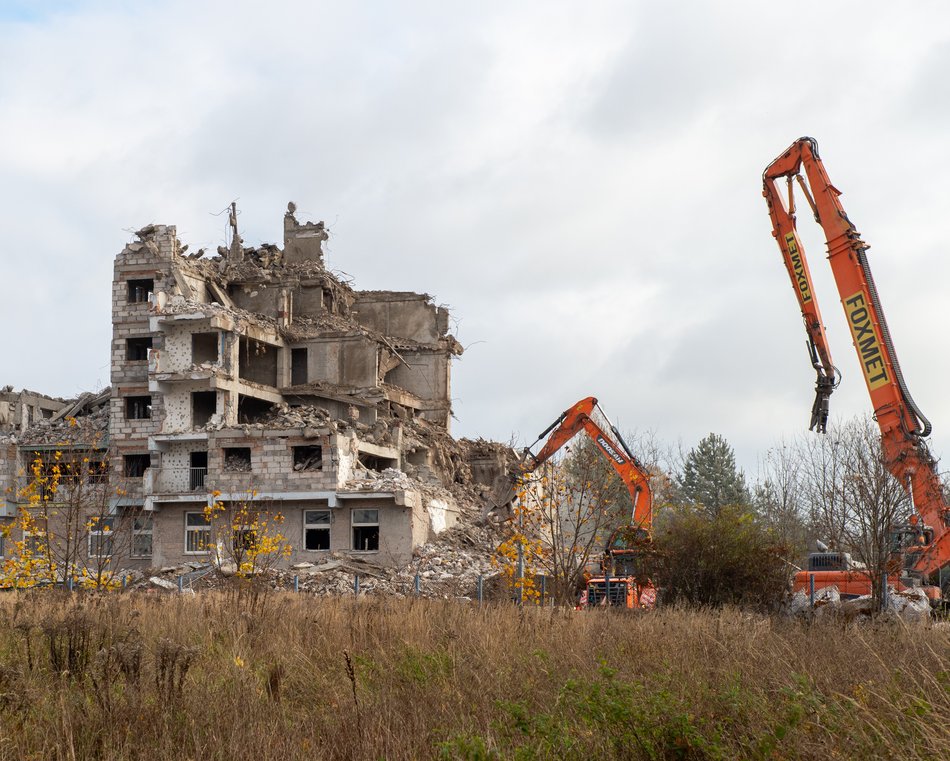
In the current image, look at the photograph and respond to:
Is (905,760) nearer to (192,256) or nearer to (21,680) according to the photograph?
(21,680)

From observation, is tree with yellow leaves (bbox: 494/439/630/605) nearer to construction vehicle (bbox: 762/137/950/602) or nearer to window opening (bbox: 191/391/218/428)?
construction vehicle (bbox: 762/137/950/602)

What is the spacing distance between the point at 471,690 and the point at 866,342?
730 inches

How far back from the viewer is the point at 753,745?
30.7ft

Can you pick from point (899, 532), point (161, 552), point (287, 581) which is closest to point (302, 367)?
point (161, 552)

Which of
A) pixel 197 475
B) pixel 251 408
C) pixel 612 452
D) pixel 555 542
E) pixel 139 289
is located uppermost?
pixel 139 289

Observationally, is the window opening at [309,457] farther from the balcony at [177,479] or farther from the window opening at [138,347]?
the window opening at [138,347]

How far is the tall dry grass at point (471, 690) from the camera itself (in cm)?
959

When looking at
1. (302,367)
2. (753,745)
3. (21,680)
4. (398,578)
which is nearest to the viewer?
(753,745)

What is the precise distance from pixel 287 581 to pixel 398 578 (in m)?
4.36

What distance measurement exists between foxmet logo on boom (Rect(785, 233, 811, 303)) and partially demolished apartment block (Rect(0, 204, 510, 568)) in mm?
19379

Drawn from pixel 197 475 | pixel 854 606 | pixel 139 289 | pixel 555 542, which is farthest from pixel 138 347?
pixel 854 606

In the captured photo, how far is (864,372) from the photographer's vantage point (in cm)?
2755

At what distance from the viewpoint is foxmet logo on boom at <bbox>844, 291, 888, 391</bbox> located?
2720 centimetres

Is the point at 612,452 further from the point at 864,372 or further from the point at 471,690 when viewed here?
the point at 471,690
